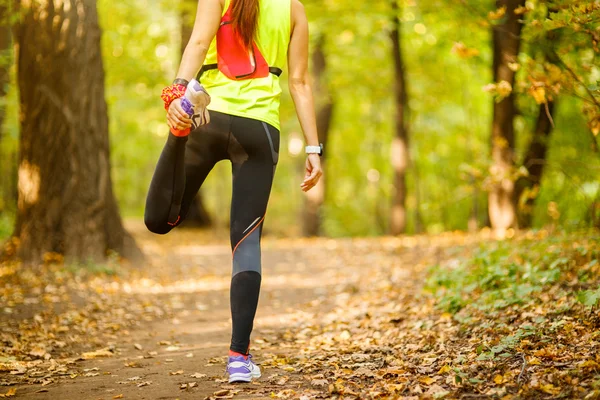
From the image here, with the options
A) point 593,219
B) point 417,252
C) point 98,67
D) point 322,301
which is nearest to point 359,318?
point 322,301

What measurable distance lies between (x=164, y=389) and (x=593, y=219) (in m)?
4.67

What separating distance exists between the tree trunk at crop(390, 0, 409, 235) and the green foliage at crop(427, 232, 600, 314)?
7.39 metres

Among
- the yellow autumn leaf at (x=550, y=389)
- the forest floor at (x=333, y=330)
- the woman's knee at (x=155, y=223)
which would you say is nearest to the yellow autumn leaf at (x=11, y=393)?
the forest floor at (x=333, y=330)

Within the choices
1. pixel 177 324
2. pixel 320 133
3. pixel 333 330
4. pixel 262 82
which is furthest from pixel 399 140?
Answer: pixel 262 82

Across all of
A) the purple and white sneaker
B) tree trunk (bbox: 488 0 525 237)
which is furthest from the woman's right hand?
tree trunk (bbox: 488 0 525 237)

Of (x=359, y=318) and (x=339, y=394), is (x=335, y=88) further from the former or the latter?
(x=339, y=394)

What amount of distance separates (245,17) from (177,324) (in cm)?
314

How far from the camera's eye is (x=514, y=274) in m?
5.16

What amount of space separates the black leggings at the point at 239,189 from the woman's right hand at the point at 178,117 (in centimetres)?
23

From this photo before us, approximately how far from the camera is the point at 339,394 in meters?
3.07

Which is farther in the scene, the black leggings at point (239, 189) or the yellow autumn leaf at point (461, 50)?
the yellow autumn leaf at point (461, 50)

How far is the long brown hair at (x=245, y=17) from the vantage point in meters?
3.22

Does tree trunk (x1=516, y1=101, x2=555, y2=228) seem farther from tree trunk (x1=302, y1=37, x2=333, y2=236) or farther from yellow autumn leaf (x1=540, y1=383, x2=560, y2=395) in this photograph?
yellow autumn leaf (x1=540, y1=383, x2=560, y2=395)

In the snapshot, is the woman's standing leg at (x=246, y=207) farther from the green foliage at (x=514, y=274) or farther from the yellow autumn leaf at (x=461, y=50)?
the yellow autumn leaf at (x=461, y=50)
